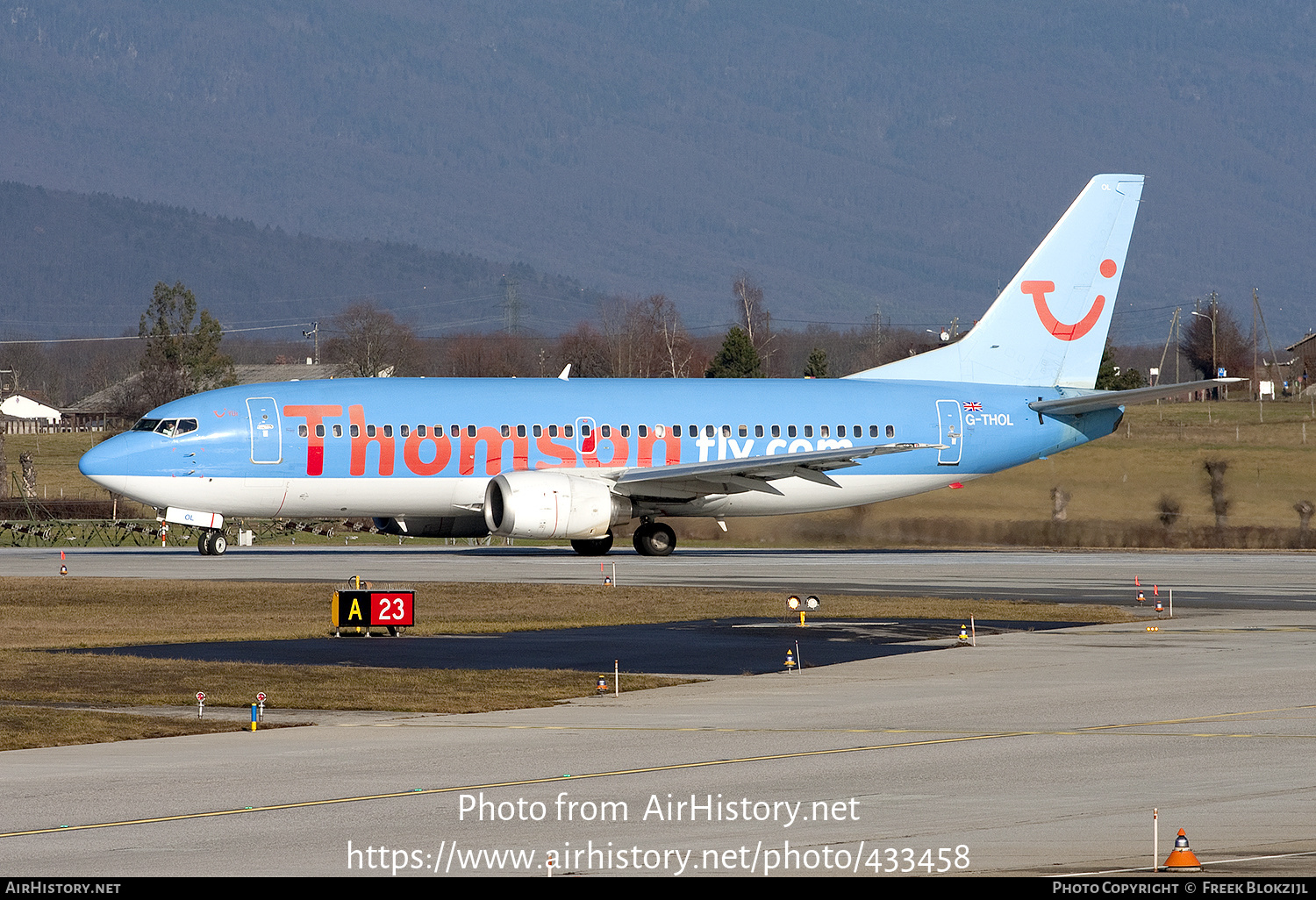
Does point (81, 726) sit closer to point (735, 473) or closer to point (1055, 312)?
point (735, 473)

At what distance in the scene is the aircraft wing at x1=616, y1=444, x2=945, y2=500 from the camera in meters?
44.0

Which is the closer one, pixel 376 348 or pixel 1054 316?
pixel 1054 316

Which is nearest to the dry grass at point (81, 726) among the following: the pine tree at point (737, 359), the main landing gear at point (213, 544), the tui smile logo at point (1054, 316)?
the main landing gear at point (213, 544)

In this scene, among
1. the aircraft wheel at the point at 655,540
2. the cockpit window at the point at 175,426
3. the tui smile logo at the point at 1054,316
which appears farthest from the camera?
the tui smile logo at the point at 1054,316

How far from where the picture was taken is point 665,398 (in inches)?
1863

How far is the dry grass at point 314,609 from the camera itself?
26.9m

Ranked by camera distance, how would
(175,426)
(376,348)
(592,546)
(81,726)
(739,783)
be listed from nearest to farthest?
(739,783), (81,726), (175,426), (592,546), (376,348)

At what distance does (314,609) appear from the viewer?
3039 centimetres

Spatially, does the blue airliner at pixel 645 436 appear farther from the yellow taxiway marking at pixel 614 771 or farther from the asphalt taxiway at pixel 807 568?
the yellow taxiway marking at pixel 614 771

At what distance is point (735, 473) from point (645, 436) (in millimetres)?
3031

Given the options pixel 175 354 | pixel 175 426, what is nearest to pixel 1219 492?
pixel 175 426

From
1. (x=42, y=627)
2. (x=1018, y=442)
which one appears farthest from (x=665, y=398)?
(x=42, y=627)

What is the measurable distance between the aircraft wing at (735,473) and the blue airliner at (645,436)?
7 cm

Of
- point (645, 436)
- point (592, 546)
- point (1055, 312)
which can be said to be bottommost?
point (592, 546)
